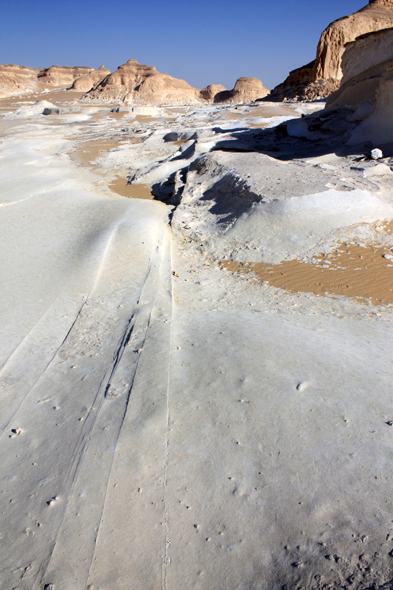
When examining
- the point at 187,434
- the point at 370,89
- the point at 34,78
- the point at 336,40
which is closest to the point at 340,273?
the point at 187,434

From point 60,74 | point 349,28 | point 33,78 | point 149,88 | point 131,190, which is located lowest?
point 131,190

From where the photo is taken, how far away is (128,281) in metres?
3.97

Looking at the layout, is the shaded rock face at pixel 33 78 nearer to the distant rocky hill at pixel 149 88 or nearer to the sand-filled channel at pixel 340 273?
the distant rocky hill at pixel 149 88

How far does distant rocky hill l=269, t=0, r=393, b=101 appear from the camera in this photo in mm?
21625

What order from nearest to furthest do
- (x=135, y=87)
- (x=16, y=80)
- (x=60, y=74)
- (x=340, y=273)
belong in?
1. (x=340, y=273)
2. (x=135, y=87)
3. (x=16, y=80)
4. (x=60, y=74)

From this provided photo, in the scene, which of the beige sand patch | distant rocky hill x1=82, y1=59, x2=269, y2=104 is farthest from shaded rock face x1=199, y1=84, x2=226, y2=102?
the beige sand patch

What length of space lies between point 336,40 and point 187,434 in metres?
27.3

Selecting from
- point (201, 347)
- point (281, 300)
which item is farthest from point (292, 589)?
point (281, 300)

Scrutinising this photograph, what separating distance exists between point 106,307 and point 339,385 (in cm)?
225

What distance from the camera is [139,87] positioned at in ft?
122

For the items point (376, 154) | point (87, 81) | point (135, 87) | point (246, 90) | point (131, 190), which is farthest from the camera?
point (87, 81)

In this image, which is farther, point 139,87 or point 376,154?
point 139,87

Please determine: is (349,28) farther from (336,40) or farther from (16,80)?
(16,80)

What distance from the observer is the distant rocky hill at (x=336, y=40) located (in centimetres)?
2162
